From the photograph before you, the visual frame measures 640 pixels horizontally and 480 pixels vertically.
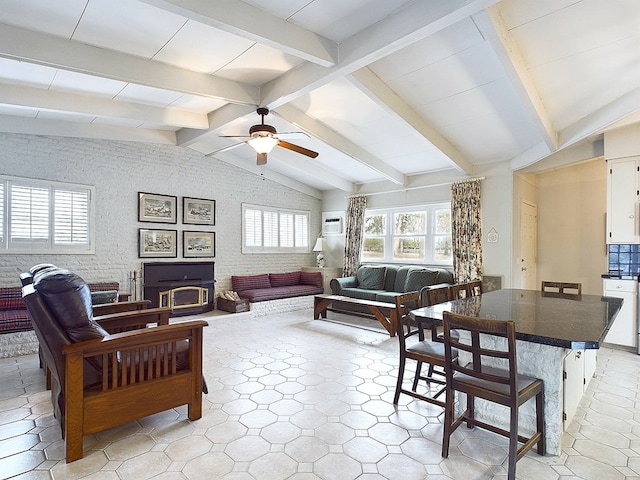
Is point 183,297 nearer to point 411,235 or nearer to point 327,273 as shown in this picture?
point 327,273

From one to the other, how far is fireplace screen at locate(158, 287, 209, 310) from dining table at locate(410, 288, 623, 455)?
4.62 metres

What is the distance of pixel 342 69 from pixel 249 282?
4602 mm

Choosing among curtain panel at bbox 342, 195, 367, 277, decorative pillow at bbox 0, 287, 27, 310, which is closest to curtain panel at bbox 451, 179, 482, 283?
curtain panel at bbox 342, 195, 367, 277

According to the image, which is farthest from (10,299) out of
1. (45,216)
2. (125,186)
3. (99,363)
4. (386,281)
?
(386,281)

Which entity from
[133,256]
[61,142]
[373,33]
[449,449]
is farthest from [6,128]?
[449,449]

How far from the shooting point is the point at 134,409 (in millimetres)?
2381

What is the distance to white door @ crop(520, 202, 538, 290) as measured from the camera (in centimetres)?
577

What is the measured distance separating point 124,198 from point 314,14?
431cm

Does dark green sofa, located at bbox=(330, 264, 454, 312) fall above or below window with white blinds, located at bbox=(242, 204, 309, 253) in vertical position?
below

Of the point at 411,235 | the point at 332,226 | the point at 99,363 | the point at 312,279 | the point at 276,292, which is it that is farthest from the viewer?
the point at 332,226

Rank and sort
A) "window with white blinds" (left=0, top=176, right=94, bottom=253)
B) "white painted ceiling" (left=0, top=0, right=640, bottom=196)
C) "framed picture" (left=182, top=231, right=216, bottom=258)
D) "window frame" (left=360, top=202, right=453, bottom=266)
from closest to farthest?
"white painted ceiling" (left=0, top=0, right=640, bottom=196) → "window with white blinds" (left=0, top=176, right=94, bottom=253) → "framed picture" (left=182, top=231, right=216, bottom=258) → "window frame" (left=360, top=202, right=453, bottom=266)

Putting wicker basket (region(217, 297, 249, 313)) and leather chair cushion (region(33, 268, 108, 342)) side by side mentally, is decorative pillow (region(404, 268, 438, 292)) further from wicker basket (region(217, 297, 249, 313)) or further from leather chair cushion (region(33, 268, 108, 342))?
leather chair cushion (region(33, 268, 108, 342))

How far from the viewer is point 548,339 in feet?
5.95

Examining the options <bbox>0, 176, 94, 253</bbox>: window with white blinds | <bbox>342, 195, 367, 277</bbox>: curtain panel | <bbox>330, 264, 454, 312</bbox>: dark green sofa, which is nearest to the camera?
<bbox>0, 176, 94, 253</bbox>: window with white blinds
